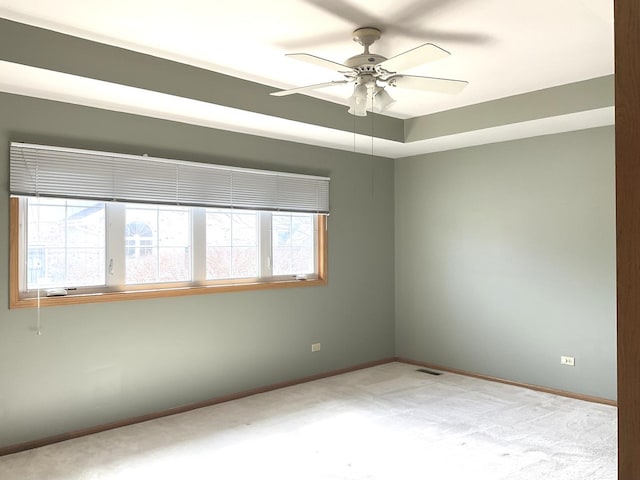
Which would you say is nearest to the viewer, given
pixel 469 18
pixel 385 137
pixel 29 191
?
pixel 469 18

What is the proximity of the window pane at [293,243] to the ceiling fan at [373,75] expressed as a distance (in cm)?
192

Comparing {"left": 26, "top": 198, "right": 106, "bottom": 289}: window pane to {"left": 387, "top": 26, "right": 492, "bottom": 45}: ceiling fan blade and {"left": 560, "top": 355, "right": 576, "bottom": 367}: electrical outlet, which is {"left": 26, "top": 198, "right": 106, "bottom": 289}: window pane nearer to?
{"left": 387, "top": 26, "right": 492, "bottom": 45}: ceiling fan blade

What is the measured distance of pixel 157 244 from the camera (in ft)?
13.6

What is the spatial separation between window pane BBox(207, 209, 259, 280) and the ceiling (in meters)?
1.20

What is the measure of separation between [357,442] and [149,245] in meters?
2.16

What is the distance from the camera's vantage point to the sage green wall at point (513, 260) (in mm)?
4402

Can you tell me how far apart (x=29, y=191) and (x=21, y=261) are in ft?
1.54

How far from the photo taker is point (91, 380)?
3701 mm

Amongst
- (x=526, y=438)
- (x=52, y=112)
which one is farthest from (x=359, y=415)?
(x=52, y=112)

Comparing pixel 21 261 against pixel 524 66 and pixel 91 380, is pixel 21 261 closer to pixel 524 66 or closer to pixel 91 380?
pixel 91 380

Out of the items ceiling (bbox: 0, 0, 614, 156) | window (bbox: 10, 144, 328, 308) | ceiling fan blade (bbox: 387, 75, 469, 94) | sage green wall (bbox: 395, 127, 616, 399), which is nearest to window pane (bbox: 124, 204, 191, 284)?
window (bbox: 10, 144, 328, 308)

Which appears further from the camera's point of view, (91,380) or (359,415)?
(359,415)

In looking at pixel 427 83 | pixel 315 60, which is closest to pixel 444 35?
pixel 427 83

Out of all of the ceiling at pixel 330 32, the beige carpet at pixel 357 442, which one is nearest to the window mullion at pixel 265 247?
the beige carpet at pixel 357 442
